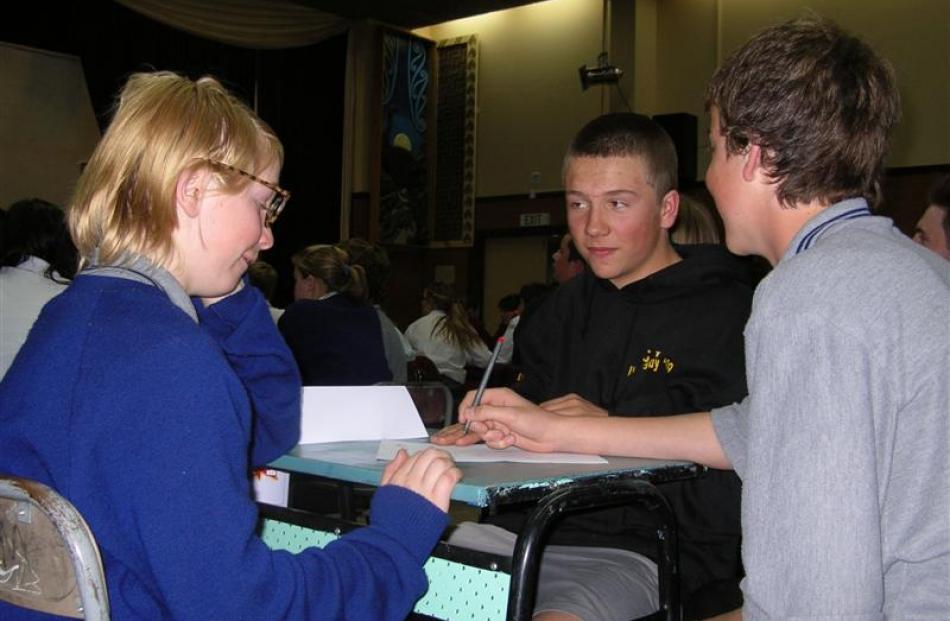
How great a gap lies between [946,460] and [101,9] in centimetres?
994

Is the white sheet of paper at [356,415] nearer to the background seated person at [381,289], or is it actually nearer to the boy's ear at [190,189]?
the boy's ear at [190,189]

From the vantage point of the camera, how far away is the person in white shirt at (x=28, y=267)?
337cm

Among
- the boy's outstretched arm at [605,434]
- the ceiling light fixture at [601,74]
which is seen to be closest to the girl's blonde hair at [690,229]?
the boy's outstretched arm at [605,434]

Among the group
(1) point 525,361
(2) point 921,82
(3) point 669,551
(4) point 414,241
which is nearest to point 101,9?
(4) point 414,241

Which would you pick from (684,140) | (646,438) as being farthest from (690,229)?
(684,140)

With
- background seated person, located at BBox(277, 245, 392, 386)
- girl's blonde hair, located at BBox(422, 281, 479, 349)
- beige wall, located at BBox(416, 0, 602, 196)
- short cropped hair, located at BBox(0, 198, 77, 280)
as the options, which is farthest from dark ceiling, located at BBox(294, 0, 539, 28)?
short cropped hair, located at BBox(0, 198, 77, 280)

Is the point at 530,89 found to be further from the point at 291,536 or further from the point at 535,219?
the point at 291,536

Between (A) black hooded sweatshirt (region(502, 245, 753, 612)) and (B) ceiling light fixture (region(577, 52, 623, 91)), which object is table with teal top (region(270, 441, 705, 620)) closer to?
(A) black hooded sweatshirt (region(502, 245, 753, 612))

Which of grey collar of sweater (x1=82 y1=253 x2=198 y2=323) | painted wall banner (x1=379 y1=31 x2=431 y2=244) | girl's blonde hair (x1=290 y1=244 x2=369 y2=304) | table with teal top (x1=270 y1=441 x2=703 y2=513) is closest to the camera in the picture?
grey collar of sweater (x1=82 y1=253 x2=198 y2=323)

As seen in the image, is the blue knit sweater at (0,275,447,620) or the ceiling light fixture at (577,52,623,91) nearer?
the blue knit sweater at (0,275,447,620)

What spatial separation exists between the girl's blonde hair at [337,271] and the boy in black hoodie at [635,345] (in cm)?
252

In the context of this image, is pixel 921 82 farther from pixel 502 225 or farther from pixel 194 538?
pixel 194 538

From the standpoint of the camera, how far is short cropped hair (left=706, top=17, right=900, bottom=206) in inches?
51.3

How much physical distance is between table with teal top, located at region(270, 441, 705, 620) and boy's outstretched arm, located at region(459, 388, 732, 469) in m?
0.04
